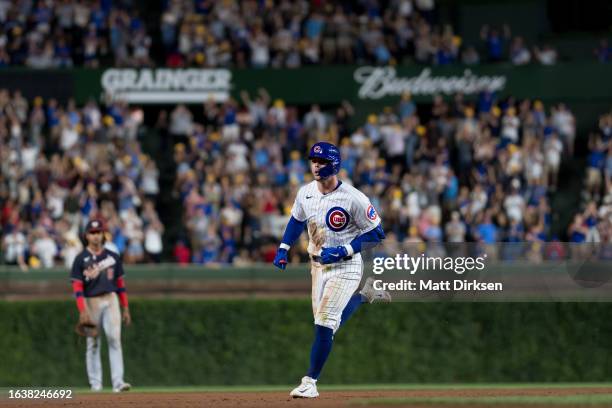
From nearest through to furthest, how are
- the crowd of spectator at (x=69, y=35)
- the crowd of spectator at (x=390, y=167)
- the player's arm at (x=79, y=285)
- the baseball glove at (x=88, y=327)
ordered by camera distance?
the player's arm at (x=79, y=285)
the baseball glove at (x=88, y=327)
the crowd of spectator at (x=390, y=167)
the crowd of spectator at (x=69, y=35)

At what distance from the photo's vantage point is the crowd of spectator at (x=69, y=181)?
23.6m

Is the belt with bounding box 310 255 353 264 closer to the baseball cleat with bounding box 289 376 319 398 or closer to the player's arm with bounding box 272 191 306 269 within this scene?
the player's arm with bounding box 272 191 306 269

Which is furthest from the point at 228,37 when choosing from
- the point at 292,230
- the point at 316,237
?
the point at 316,237

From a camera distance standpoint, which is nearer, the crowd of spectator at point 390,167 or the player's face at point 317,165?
the player's face at point 317,165

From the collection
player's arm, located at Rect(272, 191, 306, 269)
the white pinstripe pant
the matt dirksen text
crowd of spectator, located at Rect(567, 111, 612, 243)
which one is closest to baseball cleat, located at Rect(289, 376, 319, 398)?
the white pinstripe pant

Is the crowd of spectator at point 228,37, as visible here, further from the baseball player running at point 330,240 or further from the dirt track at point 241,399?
the baseball player running at point 330,240

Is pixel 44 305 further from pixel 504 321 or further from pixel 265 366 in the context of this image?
pixel 504 321

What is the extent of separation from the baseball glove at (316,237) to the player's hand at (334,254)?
176 mm

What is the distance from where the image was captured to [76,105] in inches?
1134

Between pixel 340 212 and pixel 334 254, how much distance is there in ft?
1.39

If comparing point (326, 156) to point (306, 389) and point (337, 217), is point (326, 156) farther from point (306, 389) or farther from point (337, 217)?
point (306, 389)

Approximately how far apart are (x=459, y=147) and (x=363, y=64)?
3.37 metres

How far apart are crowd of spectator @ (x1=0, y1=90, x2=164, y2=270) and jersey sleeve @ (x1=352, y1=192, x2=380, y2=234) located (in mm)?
10346

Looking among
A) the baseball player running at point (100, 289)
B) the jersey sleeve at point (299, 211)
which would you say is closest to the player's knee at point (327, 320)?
the jersey sleeve at point (299, 211)
